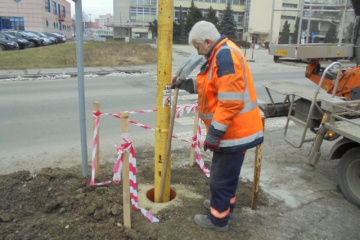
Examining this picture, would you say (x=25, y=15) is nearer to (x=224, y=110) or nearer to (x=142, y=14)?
(x=142, y=14)

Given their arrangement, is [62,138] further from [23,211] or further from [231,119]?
[231,119]

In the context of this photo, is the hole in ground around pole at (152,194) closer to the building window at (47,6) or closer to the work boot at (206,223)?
the work boot at (206,223)

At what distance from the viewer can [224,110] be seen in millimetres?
2719

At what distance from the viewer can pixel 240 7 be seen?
7581 centimetres

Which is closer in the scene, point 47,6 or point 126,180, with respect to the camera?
point 126,180

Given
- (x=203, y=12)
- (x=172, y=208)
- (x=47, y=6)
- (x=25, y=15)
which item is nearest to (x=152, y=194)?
(x=172, y=208)

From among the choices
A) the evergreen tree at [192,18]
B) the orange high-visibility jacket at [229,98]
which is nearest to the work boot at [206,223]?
the orange high-visibility jacket at [229,98]

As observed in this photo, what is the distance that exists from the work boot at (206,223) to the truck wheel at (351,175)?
1778mm

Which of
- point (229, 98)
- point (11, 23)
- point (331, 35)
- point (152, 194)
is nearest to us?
point (229, 98)

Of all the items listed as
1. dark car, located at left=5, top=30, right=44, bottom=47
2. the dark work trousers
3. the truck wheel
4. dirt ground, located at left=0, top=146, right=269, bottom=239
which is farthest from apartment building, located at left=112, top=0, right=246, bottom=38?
the dark work trousers

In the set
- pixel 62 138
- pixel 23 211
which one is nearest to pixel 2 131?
pixel 62 138

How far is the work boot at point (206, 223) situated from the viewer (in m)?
3.25

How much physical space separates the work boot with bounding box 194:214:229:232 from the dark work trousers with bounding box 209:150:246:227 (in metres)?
0.04

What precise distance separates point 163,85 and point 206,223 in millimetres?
1463
